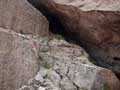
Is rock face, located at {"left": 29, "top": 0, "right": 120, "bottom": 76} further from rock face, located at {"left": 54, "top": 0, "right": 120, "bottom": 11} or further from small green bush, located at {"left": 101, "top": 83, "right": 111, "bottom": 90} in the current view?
small green bush, located at {"left": 101, "top": 83, "right": 111, "bottom": 90}

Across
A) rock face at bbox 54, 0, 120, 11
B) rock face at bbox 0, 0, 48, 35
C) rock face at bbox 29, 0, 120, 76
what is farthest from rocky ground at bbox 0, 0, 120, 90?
rock face at bbox 54, 0, 120, 11

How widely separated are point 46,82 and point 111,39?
210 cm

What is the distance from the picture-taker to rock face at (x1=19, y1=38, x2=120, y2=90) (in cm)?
702

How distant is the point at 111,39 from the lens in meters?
8.06

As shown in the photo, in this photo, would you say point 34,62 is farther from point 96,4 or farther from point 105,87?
point 96,4

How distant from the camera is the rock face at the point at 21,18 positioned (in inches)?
290

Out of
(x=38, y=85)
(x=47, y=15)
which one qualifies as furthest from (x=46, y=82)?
(x=47, y=15)

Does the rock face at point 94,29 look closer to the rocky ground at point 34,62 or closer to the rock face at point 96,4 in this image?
the rock face at point 96,4

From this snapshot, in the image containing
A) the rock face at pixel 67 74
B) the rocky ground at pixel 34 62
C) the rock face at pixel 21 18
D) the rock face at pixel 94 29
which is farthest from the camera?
the rock face at pixel 94 29

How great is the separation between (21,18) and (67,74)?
1779 mm

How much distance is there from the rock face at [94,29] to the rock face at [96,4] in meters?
0.10

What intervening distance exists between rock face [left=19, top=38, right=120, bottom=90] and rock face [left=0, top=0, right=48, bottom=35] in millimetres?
502

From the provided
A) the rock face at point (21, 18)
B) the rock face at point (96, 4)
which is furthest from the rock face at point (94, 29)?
the rock face at point (21, 18)

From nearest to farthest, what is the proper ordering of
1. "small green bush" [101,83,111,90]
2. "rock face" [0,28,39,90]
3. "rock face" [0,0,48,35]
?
"rock face" [0,28,39,90], "small green bush" [101,83,111,90], "rock face" [0,0,48,35]
